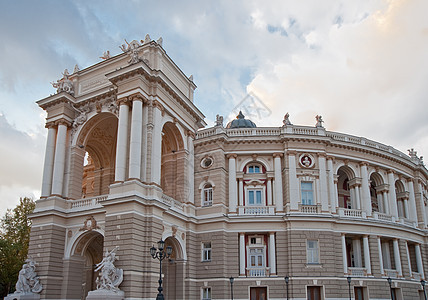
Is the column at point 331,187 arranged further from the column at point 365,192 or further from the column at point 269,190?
the column at point 269,190

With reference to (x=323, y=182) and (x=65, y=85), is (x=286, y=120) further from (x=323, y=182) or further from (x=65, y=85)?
(x=65, y=85)

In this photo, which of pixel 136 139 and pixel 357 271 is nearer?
pixel 136 139

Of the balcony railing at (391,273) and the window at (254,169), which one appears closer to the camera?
the balcony railing at (391,273)

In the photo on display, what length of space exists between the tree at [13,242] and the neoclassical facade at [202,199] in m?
13.3

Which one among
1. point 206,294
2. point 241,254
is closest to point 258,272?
point 241,254

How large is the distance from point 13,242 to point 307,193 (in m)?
34.4

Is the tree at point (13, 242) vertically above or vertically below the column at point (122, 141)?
below

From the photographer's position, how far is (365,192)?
37.4m

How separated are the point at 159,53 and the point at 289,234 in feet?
58.3

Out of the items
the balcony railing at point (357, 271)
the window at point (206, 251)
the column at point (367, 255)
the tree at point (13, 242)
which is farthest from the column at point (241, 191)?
the tree at point (13, 242)

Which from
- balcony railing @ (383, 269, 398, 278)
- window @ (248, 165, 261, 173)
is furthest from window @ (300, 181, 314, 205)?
balcony railing @ (383, 269, 398, 278)

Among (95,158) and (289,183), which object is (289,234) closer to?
(289,183)

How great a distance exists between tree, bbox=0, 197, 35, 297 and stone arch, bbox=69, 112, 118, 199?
961 centimetres

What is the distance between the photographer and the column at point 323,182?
34844 millimetres
